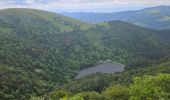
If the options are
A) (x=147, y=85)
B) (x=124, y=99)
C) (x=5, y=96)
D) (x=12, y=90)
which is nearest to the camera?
(x=147, y=85)

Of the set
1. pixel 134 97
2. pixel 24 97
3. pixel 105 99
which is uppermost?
pixel 134 97

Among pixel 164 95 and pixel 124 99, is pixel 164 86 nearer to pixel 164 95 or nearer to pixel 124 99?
pixel 164 95

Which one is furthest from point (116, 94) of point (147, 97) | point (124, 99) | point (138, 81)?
point (147, 97)

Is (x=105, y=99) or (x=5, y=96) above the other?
(x=105, y=99)

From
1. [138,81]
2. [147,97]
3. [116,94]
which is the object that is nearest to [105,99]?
[116,94]

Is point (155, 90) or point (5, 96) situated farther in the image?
point (5, 96)

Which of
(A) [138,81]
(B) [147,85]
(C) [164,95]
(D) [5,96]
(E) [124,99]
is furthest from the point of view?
(D) [5,96]

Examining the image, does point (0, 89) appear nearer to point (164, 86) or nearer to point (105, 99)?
point (105, 99)

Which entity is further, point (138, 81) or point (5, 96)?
point (5, 96)

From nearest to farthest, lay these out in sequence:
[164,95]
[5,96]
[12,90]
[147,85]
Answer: [164,95] < [147,85] < [5,96] < [12,90]
